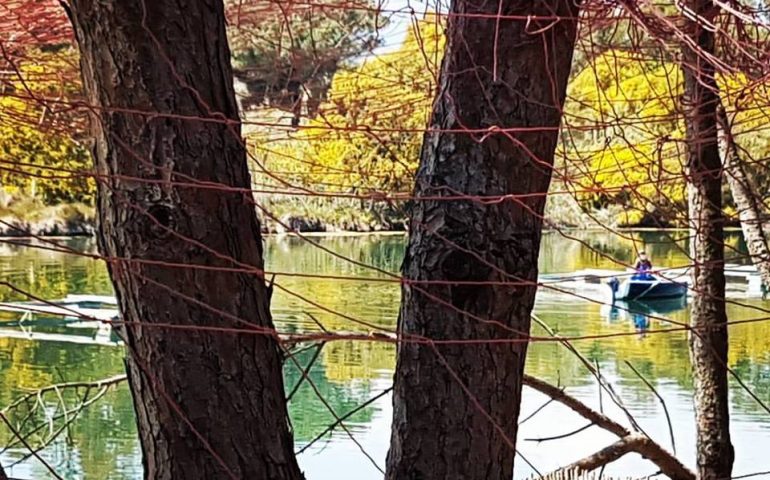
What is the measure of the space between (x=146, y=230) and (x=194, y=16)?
170 millimetres

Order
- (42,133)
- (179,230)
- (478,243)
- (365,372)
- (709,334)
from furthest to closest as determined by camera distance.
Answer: (365,372), (709,334), (42,133), (478,243), (179,230)

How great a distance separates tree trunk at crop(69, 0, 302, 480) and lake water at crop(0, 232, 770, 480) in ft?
6.50

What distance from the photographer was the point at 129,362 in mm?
856

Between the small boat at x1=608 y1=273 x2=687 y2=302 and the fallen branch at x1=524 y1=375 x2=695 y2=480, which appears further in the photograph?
the small boat at x1=608 y1=273 x2=687 y2=302

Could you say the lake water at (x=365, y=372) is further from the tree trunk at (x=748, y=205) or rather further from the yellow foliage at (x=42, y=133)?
the tree trunk at (x=748, y=205)

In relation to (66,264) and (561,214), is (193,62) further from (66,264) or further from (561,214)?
(66,264)

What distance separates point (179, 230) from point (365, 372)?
12.4 feet

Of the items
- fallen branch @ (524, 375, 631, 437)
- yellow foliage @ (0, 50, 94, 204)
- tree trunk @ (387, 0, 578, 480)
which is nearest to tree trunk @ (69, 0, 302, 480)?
yellow foliage @ (0, 50, 94, 204)

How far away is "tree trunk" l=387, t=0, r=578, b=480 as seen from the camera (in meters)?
0.95

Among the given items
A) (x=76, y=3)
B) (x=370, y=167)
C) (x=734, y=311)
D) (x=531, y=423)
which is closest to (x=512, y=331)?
(x=76, y=3)

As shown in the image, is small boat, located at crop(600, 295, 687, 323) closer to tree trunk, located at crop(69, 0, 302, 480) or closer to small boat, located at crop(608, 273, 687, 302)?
small boat, located at crop(608, 273, 687, 302)

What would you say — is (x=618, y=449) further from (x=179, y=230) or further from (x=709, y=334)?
(x=179, y=230)

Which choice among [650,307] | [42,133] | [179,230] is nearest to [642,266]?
[42,133]

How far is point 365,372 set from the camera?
454 centimetres
